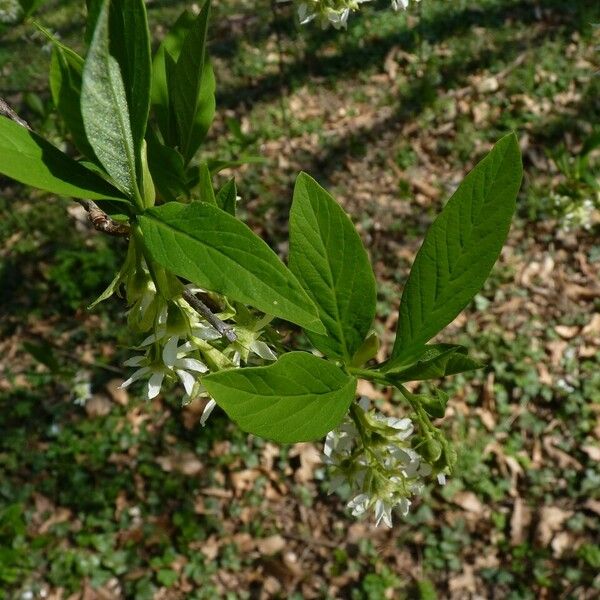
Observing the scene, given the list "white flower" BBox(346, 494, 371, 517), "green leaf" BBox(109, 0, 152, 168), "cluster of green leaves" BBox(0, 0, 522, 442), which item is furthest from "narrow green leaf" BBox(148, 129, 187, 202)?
"white flower" BBox(346, 494, 371, 517)

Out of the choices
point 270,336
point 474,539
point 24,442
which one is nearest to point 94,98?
point 270,336

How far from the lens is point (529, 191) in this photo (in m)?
4.06

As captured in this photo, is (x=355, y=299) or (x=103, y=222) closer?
(x=103, y=222)

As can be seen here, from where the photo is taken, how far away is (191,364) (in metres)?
0.80

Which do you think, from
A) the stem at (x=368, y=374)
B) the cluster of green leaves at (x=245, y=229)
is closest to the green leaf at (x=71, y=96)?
the cluster of green leaves at (x=245, y=229)

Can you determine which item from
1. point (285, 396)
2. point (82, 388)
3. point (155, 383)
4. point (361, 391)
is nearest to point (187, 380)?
point (155, 383)

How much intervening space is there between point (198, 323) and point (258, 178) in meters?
3.67

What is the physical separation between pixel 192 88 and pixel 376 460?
598mm

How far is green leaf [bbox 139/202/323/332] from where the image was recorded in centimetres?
60

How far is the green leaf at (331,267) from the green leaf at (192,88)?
20 centimetres

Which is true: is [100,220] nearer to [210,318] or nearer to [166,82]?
[210,318]

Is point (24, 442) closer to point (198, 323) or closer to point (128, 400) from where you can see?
point (128, 400)

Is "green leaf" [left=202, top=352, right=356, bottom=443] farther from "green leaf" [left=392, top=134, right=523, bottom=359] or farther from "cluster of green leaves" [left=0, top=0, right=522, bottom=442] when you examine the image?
"green leaf" [left=392, top=134, right=523, bottom=359]

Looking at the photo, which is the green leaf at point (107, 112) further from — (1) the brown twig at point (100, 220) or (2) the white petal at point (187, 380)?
(2) the white petal at point (187, 380)
